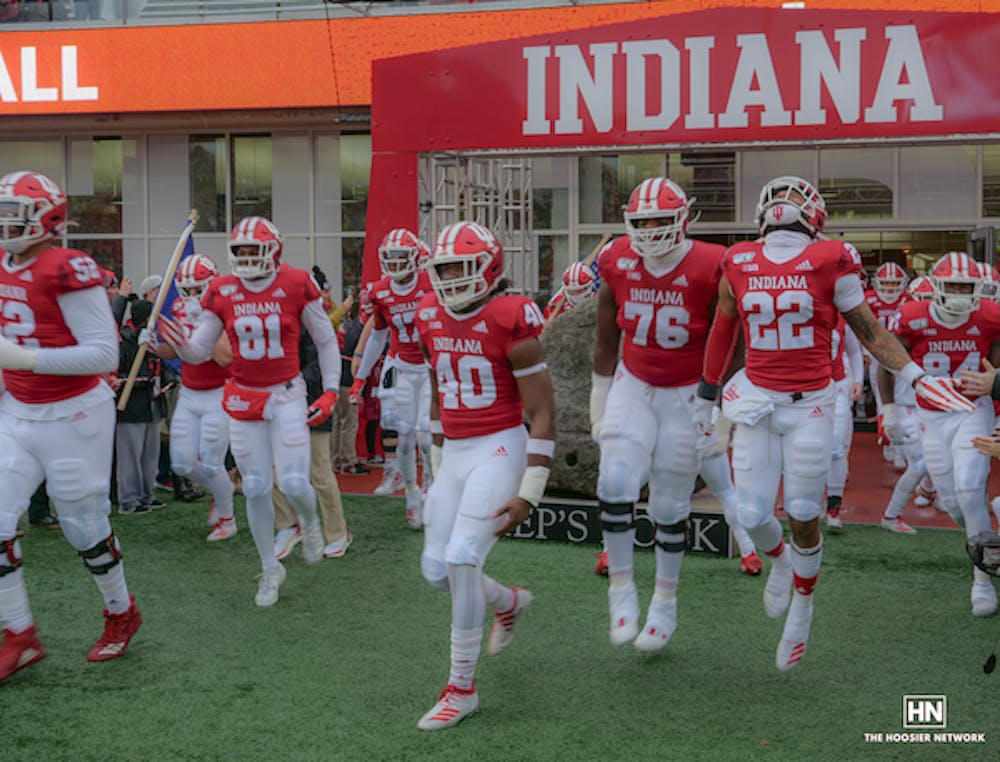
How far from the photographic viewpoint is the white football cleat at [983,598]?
6.56 m

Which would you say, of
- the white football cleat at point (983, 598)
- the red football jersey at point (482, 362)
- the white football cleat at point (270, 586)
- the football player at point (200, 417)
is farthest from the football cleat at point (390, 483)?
the red football jersey at point (482, 362)

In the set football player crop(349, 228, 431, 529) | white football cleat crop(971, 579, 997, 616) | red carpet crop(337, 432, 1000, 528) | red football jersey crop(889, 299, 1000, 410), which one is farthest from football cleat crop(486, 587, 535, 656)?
red carpet crop(337, 432, 1000, 528)

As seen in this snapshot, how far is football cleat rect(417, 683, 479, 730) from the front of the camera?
4.76 m

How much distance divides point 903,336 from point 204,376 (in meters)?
4.87

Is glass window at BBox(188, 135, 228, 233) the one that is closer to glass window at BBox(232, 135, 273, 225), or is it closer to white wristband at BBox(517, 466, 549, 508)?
glass window at BBox(232, 135, 273, 225)

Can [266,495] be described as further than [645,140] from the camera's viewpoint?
No

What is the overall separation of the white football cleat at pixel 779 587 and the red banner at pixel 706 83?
5.92 m

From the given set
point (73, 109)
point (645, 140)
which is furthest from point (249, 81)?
point (645, 140)

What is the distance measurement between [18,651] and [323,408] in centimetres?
216

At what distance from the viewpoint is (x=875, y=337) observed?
17.7ft

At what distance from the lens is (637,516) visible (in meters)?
8.05

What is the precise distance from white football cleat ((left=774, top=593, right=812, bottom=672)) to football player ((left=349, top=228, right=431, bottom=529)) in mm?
3959

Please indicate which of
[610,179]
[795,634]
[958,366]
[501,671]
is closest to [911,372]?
[795,634]

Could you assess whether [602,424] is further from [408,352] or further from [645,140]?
[645,140]
